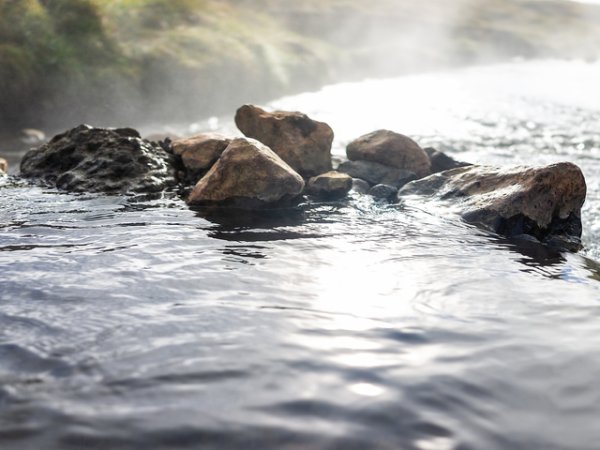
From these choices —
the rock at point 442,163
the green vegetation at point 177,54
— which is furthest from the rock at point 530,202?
the green vegetation at point 177,54

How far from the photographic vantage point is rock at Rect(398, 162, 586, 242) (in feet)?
35.5

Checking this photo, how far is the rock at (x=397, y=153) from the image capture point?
14.5 meters

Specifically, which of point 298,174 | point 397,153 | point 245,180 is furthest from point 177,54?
point 245,180

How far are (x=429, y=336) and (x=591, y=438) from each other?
74.2 inches

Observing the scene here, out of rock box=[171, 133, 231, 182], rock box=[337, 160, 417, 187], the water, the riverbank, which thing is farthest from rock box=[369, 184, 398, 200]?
the riverbank

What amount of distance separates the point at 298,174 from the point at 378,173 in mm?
2700

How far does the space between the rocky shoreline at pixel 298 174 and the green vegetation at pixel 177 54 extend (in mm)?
16238

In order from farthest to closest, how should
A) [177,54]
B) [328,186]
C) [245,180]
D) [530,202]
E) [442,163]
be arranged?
[177,54]
[442,163]
[328,186]
[245,180]
[530,202]

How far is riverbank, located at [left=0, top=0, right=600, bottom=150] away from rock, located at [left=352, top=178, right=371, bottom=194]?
59.3ft

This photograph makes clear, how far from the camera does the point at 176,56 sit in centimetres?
3856

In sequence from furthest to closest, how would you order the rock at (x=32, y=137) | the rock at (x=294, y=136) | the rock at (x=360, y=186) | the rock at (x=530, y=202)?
1. the rock at (x=32, y=137)
2. the rock at (x=294, y=136)
3. the rock at (x=360, y=186)
4. the rock at (x=530, y=202)

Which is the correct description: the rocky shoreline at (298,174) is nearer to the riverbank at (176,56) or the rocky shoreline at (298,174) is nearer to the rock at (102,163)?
the rock at (102,163)

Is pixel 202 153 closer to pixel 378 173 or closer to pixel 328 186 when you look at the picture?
pixel 328 186

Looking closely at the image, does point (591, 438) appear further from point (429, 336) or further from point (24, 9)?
point (24, 9)
